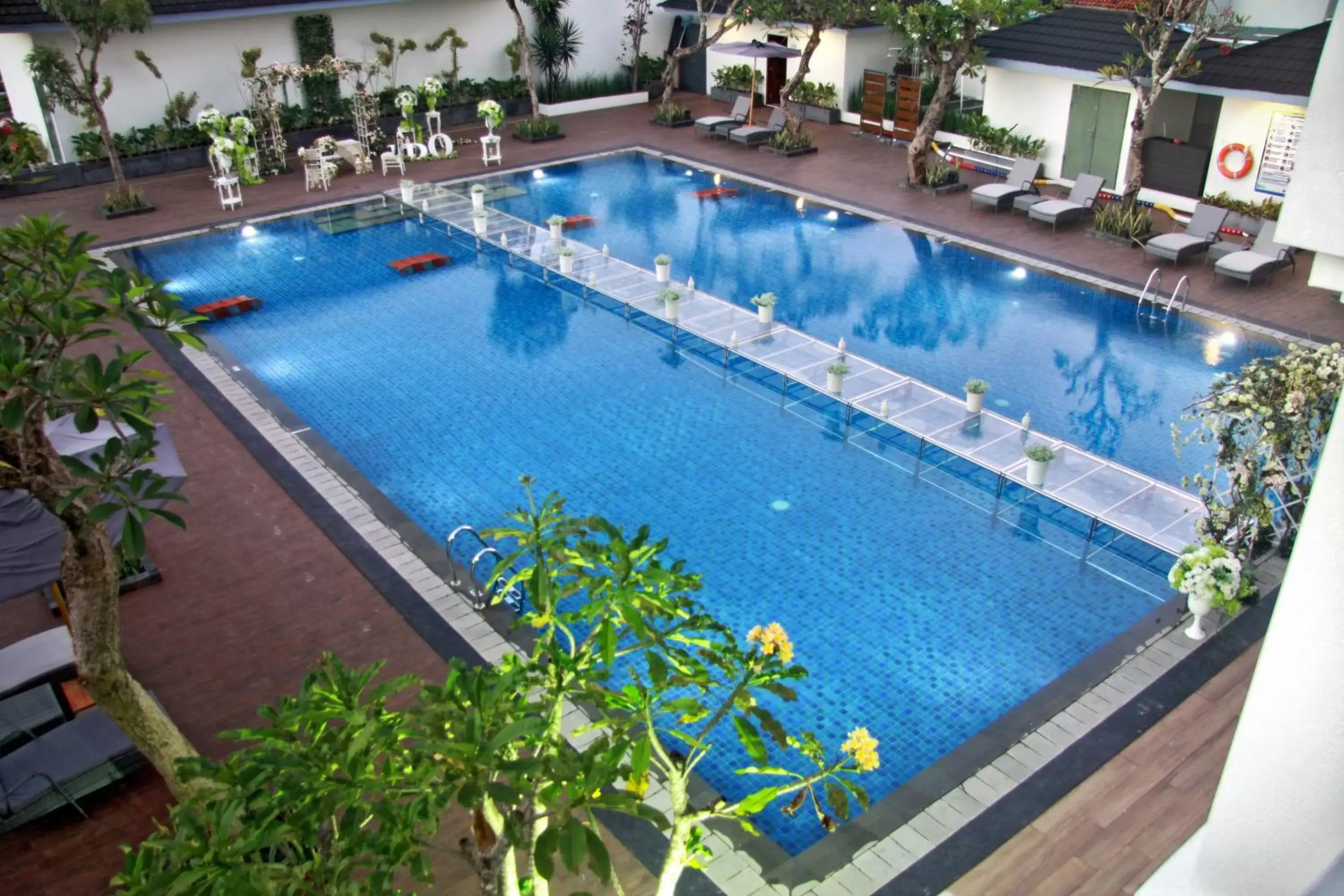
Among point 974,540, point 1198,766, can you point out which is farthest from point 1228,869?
point 974,540

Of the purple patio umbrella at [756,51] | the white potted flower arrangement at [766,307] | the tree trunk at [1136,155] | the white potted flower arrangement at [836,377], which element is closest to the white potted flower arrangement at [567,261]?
the white potted flower arrangement at [766,307]

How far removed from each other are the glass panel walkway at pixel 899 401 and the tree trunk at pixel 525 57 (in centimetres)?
828

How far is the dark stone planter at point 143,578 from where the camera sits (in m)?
9.26

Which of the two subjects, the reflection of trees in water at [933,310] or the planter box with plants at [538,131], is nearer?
the reflection of trees in water at [933,310]

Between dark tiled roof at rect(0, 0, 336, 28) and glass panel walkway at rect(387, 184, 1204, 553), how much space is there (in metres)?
9.30

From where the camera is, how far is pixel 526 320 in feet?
50.8

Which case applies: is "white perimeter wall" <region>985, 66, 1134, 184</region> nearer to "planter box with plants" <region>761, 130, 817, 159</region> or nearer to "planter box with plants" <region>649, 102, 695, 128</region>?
"planter box with plants" <region>761, 130, 817, 159</region>

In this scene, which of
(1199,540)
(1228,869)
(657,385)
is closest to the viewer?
(1228,869)

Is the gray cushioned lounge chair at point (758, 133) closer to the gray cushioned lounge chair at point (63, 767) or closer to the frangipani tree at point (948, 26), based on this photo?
the frangipani tree at point (948, 26)

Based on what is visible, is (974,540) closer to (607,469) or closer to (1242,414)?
(1242,414)

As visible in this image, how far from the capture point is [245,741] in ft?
24.8

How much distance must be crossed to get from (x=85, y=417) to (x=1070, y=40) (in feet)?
67.7

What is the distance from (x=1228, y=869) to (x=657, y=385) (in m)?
9.79

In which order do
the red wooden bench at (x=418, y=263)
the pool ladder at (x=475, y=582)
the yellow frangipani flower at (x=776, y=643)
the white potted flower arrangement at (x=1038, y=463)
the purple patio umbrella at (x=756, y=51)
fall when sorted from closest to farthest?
the yellow frangipani flower at (x=776, y=643) < the pool ladder at (x=475, y=582) < the white potted flower arrangement at (x=1038, y=463) < the red wooden bench at (x=418, y=263) < the purple patio umbrella at (x=756, y=51)
